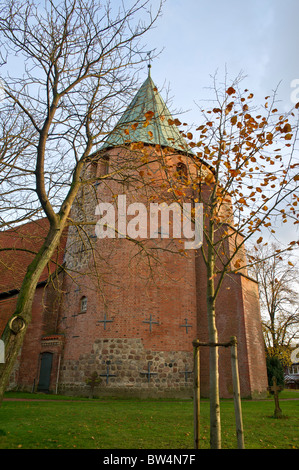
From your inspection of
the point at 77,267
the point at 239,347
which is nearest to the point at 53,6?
the point at 77,267

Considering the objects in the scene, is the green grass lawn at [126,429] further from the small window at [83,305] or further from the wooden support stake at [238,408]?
the small window at [83,305]

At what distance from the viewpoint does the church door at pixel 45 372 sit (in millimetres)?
14992

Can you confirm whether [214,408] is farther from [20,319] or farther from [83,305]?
[83,305]

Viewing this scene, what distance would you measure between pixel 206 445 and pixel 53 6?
324 inches

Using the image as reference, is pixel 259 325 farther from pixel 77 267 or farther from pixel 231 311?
pixel 77 267

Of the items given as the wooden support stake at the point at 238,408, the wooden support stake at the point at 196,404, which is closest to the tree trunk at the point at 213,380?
the wooden support stake at the point at 196,404

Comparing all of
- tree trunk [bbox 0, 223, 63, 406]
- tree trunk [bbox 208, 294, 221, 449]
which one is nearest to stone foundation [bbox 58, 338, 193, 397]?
tree trunk [bbox 0, 223, 63, 406]

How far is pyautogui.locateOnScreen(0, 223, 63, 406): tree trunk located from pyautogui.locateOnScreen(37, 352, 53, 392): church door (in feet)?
35.6

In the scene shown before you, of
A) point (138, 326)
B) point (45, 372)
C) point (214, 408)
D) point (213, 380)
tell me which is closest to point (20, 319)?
point (213, 380)

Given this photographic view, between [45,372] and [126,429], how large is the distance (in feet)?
32.9

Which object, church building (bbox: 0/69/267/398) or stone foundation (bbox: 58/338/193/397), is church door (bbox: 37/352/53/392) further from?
stone foundation (bbox: 58/338/193/397)

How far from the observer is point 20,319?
520cm

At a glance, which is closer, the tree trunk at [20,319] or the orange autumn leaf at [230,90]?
the tree trunk at [20,319]

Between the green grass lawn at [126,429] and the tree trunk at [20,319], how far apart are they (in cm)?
126
